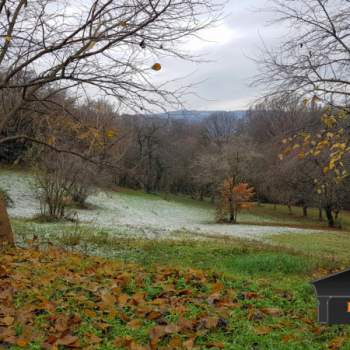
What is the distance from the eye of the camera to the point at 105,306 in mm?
4168

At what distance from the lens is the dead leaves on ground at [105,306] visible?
3434 mm

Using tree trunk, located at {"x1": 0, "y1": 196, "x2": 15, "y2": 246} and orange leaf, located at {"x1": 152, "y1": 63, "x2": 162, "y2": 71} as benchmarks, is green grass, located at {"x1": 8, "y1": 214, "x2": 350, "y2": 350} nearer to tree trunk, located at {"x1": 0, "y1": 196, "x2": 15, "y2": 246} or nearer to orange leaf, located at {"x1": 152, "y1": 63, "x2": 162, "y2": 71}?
tree trunk, located at {"x1": 0, "y1": 196, "x2": 15, "y2": 246}

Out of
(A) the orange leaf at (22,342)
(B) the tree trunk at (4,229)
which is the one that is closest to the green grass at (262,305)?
(A) the orange leaf at (22,342)

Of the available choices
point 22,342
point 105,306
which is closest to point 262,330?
point 105,306

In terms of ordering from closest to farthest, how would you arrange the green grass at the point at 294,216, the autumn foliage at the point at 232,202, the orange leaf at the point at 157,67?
the orange leaf at the point at 157,67 < the autumn foliage at the point at 232,202 < the green grass at the point at 294,216

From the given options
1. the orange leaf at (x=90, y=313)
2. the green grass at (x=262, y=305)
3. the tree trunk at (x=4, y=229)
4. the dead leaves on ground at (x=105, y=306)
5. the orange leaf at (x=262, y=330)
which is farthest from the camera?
the tree trunk at (x=4, y=229)

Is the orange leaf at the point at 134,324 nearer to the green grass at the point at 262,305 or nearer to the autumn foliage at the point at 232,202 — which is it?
the green grass at the point at 262,305

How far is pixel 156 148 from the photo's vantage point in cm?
5978

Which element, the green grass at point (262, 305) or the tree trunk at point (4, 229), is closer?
the green grass at point (262, 305)

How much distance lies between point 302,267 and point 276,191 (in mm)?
37557

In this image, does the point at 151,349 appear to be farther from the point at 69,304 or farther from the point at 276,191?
the point at 276,191

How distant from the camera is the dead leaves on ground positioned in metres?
3.43

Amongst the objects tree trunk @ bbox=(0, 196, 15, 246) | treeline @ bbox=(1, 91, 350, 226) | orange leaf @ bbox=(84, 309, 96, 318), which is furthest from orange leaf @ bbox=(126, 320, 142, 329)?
tree trunk @ bbox=(0, 196, 15, 246)

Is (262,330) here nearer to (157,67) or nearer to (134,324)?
(134,324)
